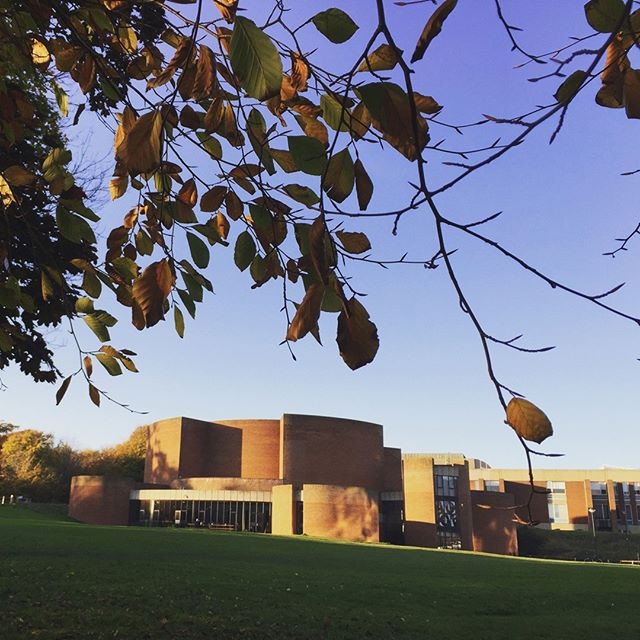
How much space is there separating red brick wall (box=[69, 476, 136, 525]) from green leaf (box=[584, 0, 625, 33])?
178 ft

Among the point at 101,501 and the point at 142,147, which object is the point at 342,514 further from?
the point at 142,147

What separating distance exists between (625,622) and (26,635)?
10344 mm

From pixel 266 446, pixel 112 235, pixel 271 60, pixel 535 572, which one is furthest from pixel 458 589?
pixel 266 446

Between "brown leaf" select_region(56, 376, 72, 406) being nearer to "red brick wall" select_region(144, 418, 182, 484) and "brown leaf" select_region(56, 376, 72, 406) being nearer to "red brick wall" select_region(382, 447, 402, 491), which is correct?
"red brick wall" select_region(144, 418, 182, 484)

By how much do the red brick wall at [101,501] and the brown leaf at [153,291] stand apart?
53.3 meters

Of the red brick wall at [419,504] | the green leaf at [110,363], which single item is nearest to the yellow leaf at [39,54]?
the green leaf at [110,363]

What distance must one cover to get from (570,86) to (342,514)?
4484cm

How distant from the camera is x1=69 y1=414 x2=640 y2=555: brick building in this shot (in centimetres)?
4538

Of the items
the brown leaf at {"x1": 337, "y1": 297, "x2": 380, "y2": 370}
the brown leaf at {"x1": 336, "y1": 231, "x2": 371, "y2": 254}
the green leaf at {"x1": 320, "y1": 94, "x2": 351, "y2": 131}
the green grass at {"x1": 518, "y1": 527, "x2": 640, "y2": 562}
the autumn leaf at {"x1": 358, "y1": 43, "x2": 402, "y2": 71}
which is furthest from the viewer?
the green grass at {"x1": 518, "y1": 527, "x2": 640, "y2": 562}

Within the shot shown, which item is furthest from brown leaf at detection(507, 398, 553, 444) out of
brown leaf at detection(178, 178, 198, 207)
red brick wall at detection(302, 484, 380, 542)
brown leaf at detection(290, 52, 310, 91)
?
red brick wall at detection(302, 484, 380, 542)

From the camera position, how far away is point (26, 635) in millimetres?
7684

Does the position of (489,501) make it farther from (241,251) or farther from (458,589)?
(241,251)

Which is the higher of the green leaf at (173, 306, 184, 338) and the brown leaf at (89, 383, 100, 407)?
the green leaf at (173, 306, 184, 338)

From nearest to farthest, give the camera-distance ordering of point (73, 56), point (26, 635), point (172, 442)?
point (73, 56), point (26, 635), point (172, 442)
